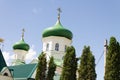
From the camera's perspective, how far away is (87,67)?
30641mm

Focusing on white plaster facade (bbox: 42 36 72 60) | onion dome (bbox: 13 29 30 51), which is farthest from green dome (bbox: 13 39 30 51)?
white plaster facade (bbox: 42 36 72 60)

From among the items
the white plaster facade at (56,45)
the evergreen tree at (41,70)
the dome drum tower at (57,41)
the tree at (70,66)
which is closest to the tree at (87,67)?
the tree at (70,66)

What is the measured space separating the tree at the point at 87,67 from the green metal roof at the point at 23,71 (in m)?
12.0

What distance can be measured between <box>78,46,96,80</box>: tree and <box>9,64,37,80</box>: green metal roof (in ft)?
39.2

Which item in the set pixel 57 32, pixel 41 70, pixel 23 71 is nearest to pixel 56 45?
pixel 57 32

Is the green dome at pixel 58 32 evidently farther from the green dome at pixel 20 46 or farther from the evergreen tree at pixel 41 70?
the evergreen tree at pixel 41 70

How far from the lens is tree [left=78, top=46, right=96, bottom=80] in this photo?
30.2 metres

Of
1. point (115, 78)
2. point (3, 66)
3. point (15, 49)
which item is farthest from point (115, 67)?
point (15, 49)

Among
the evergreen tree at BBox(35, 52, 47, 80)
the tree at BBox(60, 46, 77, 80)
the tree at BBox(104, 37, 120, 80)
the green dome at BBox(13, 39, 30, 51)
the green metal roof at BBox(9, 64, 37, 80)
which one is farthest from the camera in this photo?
the green dome at BBox(13, 39, 30, 51)

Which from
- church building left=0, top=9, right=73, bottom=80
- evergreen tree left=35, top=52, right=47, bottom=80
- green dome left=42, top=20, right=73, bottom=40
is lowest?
evergreen tree left=35, top=52, right=47, bottom=80

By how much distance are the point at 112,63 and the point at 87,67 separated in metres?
3.40

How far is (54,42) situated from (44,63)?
51.1 ft

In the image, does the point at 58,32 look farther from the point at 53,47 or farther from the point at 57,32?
the point at 53,47

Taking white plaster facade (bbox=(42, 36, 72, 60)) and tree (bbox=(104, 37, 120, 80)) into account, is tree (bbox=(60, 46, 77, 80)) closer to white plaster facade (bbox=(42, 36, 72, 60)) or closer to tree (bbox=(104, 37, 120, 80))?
tree (bbox=(104, 37, 120, 80))
